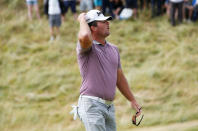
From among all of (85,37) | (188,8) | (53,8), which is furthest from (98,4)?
(85,37)

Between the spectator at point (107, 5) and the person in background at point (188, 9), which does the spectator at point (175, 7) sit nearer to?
the person in background at point (188, 9)

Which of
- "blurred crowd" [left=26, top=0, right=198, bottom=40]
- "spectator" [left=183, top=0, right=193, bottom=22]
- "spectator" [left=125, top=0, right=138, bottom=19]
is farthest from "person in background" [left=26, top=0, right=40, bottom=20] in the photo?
"spectator" [left=183, top=0, right=193, bottom=22]

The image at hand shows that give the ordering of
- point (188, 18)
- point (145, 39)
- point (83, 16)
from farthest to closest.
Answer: point (188, 18)
point (145, 39)
point (83, 16)

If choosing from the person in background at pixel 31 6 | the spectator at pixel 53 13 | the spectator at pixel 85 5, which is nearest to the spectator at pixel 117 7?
the spectator at pixel 85 5

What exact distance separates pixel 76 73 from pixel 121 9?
3647 mm

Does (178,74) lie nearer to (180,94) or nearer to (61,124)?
(180,94)

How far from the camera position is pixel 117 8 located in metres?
13.6

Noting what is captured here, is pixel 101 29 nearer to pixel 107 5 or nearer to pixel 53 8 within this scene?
pixel 53 8

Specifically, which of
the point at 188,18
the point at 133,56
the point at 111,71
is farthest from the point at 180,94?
the point at 111,71

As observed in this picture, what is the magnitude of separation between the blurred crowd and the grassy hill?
1.01 ft

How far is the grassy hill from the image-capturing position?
930cm

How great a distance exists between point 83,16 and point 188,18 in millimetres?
9902

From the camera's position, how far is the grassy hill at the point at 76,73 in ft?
30.5

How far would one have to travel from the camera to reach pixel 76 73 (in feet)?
36.3
